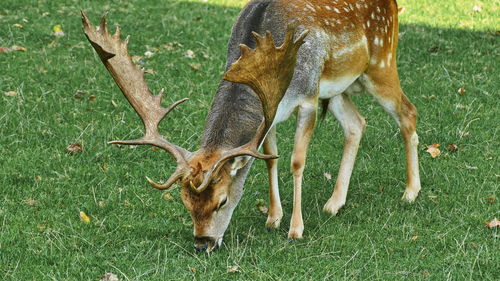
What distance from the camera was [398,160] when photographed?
8.53 metres

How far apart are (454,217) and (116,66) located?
2760 mm

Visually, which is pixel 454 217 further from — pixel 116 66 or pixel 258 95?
pixel 116 66

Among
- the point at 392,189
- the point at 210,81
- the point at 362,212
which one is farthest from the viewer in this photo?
the point at 210,81

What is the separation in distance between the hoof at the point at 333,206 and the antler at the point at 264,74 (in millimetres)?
1445

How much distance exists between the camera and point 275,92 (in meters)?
6.22

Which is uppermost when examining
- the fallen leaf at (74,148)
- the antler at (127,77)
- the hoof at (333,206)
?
the antler at (127,77)

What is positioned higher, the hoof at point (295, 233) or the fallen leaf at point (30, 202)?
the hoof at point (295, 233)

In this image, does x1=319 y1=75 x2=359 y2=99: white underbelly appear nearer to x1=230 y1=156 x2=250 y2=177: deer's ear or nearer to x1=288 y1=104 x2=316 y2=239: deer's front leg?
x1=288 y1=104 x2=316 y2=239: deer's front leg

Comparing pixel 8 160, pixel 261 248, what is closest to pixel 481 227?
pixel 261 248

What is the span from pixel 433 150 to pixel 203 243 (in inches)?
121

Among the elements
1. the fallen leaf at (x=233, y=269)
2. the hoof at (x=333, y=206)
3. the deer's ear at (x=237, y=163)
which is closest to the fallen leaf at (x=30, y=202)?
the deer's ear at (x=237, y=163)

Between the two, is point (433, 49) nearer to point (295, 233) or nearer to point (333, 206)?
point (333, 206)

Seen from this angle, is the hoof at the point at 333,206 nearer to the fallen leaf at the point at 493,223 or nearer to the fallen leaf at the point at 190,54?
the fallen leaf at the point at 493,223

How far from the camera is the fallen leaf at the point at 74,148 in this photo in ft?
27.3
